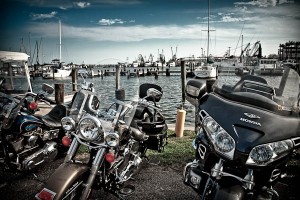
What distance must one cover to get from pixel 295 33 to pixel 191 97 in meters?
1.17

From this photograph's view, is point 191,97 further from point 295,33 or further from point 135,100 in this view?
point 295,33

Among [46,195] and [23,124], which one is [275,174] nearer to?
[46,195]

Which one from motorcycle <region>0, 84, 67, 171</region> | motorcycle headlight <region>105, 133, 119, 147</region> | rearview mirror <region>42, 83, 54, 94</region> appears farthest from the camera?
rearview mirror <region>42, 83, 54, 94</region>

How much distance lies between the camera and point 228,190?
178 cm

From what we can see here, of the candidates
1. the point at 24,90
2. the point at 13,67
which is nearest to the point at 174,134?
the point at 24,90

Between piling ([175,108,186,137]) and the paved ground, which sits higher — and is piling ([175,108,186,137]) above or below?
above

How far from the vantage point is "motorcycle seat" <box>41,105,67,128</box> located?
3.98 metres

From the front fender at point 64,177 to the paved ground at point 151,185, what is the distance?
3.74 feet

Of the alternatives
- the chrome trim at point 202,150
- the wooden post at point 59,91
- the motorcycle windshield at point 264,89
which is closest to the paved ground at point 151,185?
the chrome trim at point 202,150

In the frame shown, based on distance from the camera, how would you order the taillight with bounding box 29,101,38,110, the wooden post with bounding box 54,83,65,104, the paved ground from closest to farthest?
1. the paved ground
2. the taillight with bounding box 29,101,38,110
3. the wooden post with bounding box 54,83,65,104

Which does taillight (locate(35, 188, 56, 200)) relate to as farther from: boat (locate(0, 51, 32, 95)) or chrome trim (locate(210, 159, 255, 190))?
boat (locate(0, 51, 32, 95))

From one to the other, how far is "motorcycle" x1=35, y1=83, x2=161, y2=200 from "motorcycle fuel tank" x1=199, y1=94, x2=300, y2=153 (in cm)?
110

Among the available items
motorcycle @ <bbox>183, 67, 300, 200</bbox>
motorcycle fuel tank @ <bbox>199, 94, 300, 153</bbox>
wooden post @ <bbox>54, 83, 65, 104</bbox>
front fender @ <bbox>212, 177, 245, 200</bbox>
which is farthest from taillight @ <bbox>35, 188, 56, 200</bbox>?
wooden post @ <bbox>54, 83, 65, 104</bbox>

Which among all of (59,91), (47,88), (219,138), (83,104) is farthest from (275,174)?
(59,91)
